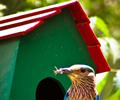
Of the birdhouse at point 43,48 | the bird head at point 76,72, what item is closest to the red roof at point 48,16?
the birdhouse at point 43,48

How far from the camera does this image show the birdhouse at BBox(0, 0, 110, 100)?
3.93 metres

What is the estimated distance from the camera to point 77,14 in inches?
170

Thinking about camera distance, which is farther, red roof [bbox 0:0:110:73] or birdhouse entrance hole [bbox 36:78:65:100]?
birdhouse entrance hole [bbox 36:78:65:100]

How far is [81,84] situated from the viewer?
156 inches

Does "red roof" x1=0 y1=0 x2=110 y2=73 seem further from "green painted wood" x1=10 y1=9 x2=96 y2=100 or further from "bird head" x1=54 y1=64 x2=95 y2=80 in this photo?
"bird head" x1=54 y1=64 x2=95 y2=80

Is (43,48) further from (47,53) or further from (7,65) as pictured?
(7,65)

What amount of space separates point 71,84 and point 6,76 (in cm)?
48

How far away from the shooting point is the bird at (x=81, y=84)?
3.94 metres

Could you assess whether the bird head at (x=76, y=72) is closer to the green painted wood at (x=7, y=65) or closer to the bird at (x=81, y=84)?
the bird at (x=81, y=84)

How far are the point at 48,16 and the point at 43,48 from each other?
19 centimetres

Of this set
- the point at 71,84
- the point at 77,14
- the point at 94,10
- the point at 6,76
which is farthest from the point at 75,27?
the point at 94,10

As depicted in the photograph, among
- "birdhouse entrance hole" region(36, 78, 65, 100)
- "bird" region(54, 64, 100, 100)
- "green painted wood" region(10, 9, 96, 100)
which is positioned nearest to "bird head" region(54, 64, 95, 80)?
"bird" region(54, 64, 100, 100)

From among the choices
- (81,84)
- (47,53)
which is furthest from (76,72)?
(47,53)

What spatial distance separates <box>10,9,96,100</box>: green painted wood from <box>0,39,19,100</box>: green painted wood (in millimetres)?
31
